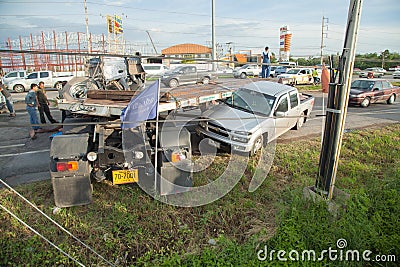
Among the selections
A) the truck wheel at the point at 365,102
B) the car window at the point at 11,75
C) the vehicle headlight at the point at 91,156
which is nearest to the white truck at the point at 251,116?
the vehicle headlight at the point at 91,156

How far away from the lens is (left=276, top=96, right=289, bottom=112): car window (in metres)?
6.45

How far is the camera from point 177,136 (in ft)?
13.2

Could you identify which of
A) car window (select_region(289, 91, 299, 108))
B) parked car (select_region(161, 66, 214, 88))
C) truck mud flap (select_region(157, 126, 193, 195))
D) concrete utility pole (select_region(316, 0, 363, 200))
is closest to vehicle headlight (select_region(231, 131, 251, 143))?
truck mud flap (select_region(157, 126, 193, 195))

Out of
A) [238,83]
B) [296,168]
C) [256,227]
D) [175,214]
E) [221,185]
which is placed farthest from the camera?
[238,83]

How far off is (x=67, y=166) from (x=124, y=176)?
2.61 feet

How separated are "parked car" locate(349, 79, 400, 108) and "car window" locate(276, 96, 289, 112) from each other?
7797 mm

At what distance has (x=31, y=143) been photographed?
7.22m

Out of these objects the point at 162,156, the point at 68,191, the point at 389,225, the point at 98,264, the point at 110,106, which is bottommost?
the point at 98,264

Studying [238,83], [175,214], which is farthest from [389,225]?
[238,83]

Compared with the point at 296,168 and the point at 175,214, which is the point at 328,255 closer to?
the point at 175,214

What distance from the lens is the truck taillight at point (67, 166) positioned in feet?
11.4

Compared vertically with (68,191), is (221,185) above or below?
below

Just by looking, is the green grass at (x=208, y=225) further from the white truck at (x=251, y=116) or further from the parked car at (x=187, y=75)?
the parked car at (x=187, y=75)

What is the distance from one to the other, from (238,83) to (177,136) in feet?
14.2
